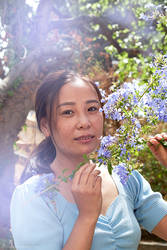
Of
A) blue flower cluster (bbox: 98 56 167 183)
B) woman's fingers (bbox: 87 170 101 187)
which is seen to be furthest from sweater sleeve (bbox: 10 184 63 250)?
blue flower cluster (bbox: 98 56 167 183)

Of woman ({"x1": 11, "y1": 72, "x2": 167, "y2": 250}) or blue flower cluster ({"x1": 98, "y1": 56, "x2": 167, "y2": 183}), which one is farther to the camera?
woman ({"x1": 11, "y1": 72, "x2": 167, "y2": 250})

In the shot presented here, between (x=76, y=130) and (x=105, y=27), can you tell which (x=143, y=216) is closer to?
(x=76, y=130)

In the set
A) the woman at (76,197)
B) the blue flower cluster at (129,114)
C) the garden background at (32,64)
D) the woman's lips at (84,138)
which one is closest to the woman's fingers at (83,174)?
the woman at (76,197)

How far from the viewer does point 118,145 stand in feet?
3.72

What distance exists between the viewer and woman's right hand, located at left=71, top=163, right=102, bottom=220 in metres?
1.23

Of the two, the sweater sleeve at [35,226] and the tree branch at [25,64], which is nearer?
the sweater sleeve at [35,226]

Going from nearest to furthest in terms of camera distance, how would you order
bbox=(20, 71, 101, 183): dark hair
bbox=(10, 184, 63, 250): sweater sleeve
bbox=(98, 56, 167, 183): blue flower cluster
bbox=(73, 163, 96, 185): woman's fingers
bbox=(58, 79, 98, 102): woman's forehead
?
1. bbox=(98, 56, 167, 183): blue flower cluster
2. bbox=(73, 163, 96, 185): woman's fingers
3. bbox=(10, 184, 63, 250): sweater sleeve
4. bbox=(58, 79, 98, 102): woman's forehead
5. bbox=(20, 71, 101, 183): dark hair

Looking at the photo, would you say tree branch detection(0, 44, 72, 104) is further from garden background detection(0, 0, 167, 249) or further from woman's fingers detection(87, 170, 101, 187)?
woman's fingers detection(87, 170, 101, 187)

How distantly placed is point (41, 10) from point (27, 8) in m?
0.29

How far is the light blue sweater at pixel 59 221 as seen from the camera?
1407 mm

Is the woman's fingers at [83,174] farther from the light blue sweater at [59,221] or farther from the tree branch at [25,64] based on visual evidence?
the tree branch at [25,64]

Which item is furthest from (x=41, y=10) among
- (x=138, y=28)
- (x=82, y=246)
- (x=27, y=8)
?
(x=82, y=246)

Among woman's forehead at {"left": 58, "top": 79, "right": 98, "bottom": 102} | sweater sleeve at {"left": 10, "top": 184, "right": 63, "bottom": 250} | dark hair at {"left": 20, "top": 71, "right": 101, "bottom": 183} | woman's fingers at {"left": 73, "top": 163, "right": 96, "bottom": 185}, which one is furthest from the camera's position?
dark hair at {"left": 20, "top": 71, "right": 101, "bottom": 183}

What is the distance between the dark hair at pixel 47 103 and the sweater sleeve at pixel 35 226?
0.26 metres
